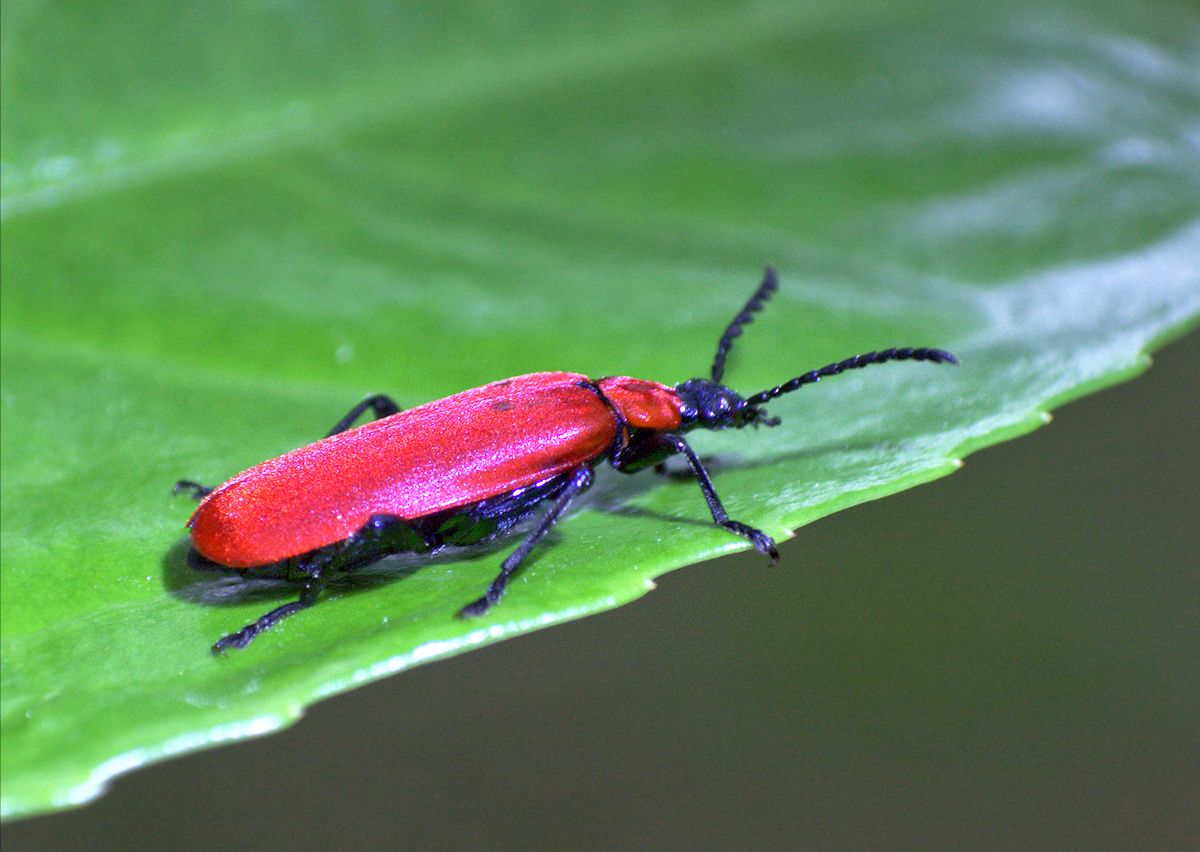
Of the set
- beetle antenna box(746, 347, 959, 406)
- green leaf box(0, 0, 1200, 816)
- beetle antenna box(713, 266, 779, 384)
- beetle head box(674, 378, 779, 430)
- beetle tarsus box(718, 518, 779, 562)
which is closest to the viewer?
beetle tarsus box(718, 518, 779, 562)

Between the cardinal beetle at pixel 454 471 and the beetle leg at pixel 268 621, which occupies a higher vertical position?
the cardinal beetle at pixel 454 471

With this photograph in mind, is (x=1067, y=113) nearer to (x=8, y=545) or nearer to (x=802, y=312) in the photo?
(x=802, y=312)

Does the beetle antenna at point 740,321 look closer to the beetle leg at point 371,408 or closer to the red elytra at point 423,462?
the red elytra at point 423,462

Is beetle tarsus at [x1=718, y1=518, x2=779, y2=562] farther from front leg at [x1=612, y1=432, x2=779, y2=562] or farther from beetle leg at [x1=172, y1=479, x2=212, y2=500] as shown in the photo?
beetle leg at [x1=172, y1=479, x2=212, y2=500]

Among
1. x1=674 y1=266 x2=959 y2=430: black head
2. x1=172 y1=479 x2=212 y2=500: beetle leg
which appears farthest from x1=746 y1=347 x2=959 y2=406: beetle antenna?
x1=172 y1=479 x2=212 y2=500: beetle leg

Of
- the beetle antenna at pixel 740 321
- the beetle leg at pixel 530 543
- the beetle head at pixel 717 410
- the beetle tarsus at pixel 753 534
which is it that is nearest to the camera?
the beetle leg at pixel 530 543

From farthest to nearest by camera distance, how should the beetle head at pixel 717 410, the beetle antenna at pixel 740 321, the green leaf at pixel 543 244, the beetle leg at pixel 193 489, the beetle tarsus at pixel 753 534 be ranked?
the beetle antenna at pixel 740 321
the beetle head at pixel 717 410
the beetle leg at pixel 193 489
the green leaf at pixel 543 244
the beetle tarsus at pixel 753 534

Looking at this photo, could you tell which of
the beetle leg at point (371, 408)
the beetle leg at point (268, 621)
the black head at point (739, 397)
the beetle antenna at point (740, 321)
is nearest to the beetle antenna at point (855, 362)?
the black head at point (739, 397)
